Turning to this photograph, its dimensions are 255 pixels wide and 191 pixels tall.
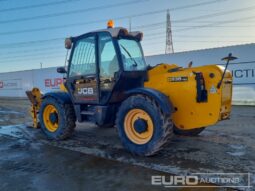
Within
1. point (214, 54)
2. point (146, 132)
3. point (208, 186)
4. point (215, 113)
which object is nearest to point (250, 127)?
point (215, 113)

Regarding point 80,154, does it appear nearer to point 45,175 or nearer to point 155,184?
point 45,175

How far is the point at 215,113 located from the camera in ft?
14.6

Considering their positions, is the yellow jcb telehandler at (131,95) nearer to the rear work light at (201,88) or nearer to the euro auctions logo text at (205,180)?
the rear work light at (201,88)

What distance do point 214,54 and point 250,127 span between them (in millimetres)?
6121

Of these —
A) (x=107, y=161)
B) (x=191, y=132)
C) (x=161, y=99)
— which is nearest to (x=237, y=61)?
(x=191, y=132)

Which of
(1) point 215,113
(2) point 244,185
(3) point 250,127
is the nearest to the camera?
(2) point 244,185

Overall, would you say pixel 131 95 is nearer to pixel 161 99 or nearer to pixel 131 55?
pixel 161 99

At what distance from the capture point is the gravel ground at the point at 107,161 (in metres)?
3.76

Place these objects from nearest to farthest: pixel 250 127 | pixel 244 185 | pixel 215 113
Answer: pixel 244 185
pixel 215 113
pixel 250 127

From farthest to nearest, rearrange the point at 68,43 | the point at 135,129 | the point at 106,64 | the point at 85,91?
the point at 68,43, the point at 85,91, the point at 106,64, the point at 135,129

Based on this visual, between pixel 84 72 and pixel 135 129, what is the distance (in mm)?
1780

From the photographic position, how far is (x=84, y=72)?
5.82 metres

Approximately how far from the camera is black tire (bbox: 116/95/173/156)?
446 centimetres

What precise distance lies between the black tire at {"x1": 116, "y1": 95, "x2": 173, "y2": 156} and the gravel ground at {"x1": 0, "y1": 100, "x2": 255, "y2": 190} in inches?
6.1
